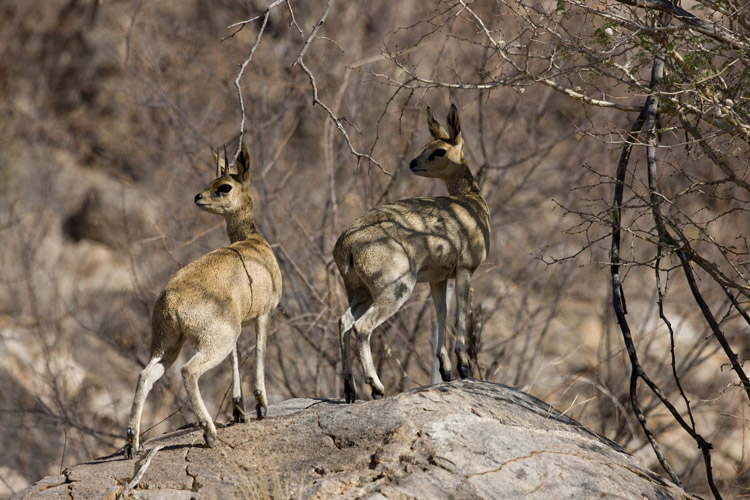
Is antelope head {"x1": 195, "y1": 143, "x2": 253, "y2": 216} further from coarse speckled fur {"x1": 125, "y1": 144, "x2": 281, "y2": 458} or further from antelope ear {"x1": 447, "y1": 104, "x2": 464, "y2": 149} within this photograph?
antelope ear {"x1": 447, "y1": 104, "x2": 464, "y2": 149}

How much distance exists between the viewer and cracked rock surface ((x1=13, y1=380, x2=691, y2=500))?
5684 mm

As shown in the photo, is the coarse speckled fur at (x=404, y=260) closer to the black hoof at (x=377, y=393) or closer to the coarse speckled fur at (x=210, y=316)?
the black hoof at (x=377, y=393)

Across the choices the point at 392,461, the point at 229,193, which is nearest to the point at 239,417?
the point at 392,461

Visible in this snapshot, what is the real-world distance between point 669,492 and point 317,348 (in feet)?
21.2

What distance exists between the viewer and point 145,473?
6.15 meters

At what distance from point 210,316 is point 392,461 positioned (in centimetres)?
176

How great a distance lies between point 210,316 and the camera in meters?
6.57

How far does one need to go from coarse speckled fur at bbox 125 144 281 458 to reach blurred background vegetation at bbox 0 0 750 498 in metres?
3.29

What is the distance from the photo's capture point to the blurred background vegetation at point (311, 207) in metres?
12.8

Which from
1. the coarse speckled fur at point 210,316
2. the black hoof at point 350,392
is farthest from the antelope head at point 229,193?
the black hoof at point 350,392

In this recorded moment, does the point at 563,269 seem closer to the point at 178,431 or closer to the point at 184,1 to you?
the point at 178,431

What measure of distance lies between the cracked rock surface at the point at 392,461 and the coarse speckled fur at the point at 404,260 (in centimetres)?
71

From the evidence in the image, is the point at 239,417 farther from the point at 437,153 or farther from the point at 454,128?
the point at 454,128

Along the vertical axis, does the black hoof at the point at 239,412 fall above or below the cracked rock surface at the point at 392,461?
above
